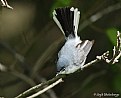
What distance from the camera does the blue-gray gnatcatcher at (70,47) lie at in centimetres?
150

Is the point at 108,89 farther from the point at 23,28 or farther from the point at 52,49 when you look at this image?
the point at 23,28

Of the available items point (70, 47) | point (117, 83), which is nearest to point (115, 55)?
point (70, 47)

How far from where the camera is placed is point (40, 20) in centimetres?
278

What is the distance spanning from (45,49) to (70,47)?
1216mm

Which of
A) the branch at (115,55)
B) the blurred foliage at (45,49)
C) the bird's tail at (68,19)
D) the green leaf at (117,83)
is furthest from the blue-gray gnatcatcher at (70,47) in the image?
the blurred foliage at (45,49)

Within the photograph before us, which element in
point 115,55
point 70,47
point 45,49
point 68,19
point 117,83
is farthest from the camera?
point 45,49

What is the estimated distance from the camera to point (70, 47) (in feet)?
5.18

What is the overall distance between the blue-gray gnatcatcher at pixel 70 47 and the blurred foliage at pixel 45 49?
74 centimetres

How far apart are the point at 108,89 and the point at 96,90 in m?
0.12

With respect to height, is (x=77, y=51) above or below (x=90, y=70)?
above

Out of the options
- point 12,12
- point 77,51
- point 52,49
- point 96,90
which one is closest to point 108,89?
point 96,90

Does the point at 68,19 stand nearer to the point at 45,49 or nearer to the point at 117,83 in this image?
the point at 117,83

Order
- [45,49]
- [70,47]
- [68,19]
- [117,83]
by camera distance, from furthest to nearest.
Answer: [45,49]
[117,83]
[68,19]
[70,47]

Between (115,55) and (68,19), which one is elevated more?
(68,19)
